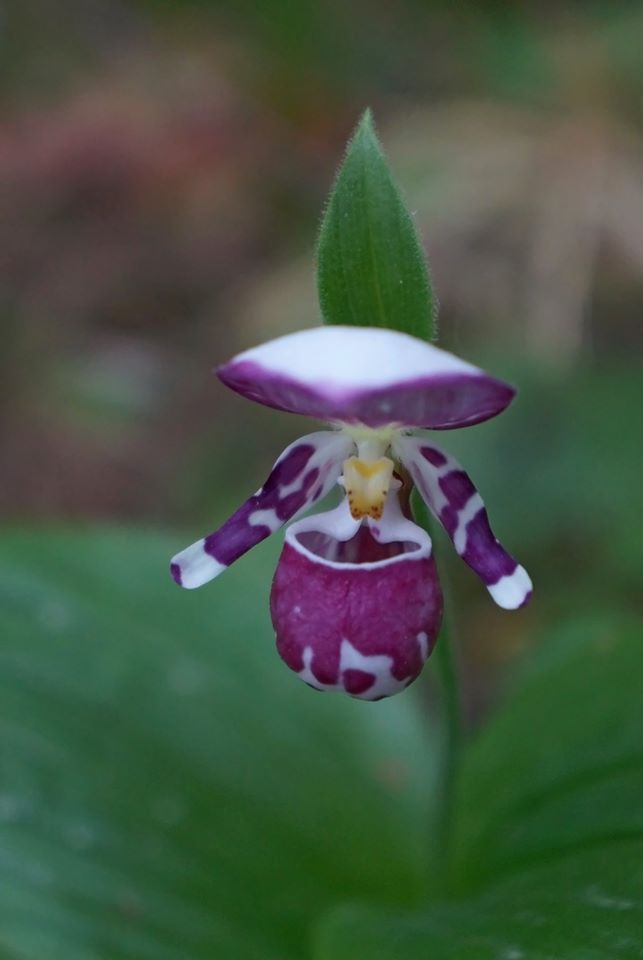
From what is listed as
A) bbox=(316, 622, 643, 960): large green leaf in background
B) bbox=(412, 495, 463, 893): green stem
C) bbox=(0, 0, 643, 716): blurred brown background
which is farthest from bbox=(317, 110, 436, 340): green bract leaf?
bbox=(0, 0, 643, 716): blurred brown background

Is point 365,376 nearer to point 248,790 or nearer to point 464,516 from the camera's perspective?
point 464,516

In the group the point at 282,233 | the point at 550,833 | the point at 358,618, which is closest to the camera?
the point at 358,618

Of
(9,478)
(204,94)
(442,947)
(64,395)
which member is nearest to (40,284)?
(64,395)

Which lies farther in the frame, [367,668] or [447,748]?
[447,748]

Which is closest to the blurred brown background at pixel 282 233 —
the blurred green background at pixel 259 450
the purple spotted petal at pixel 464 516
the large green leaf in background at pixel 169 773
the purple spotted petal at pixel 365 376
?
the blurred green background at pixel 259 450

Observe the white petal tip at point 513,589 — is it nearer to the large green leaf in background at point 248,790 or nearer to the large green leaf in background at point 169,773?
the large green leaf in background at point 248,790

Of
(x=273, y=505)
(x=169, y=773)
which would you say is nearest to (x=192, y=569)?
(x=273, y=505)

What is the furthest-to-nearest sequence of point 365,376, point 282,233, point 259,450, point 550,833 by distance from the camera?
point 282,233 < point 259,450 < point 550,833 < point 365,376

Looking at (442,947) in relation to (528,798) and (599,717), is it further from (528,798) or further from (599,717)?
(599,717)
